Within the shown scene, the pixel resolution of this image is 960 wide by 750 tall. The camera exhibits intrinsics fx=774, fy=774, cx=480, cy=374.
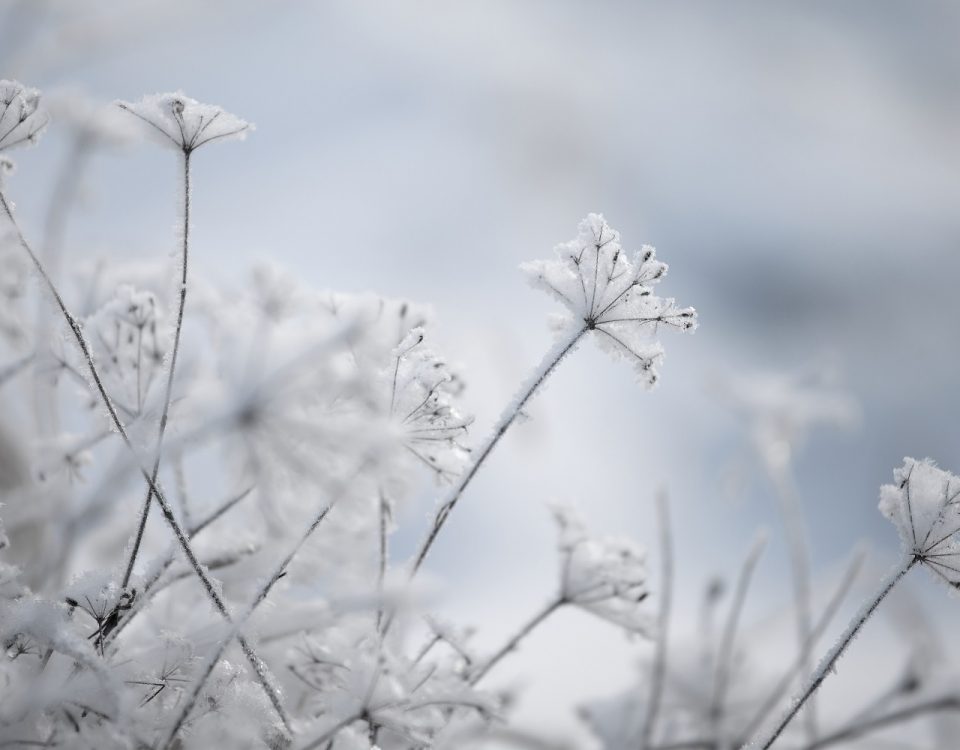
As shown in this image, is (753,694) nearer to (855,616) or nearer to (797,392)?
(855,616)

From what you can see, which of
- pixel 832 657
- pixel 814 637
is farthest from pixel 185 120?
pixel 814 637

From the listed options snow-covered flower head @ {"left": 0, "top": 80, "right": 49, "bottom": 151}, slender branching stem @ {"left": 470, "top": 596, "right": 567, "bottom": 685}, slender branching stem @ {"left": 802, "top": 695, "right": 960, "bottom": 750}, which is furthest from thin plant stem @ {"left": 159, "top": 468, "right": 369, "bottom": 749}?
slender branching stem @ {"left": 802, "top": 695, "right": 960, "bottom": 750}

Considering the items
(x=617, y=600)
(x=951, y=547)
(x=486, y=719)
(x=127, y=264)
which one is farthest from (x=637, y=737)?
(x=127, y=264)

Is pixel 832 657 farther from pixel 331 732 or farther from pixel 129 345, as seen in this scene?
pixel 129 345

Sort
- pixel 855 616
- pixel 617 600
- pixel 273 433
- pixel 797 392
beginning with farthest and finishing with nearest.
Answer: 1. pixel 797 392
2. pixel 617 600
3. pixel 855 616
4. pixel 273 433

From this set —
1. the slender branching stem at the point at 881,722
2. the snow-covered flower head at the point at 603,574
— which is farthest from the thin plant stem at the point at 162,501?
the slender branching stem at the point at 881,722
